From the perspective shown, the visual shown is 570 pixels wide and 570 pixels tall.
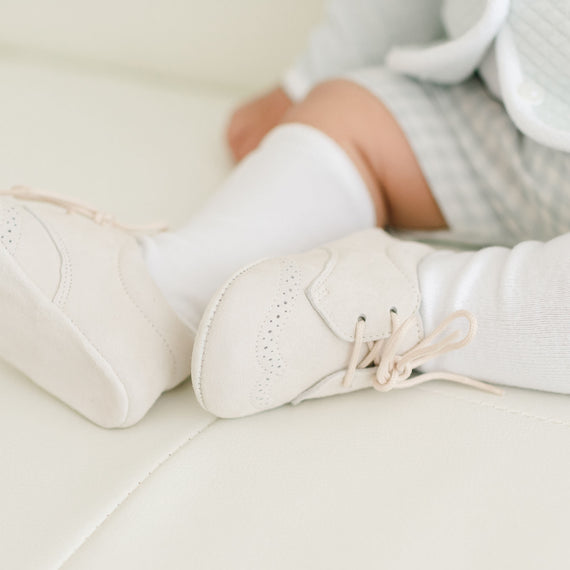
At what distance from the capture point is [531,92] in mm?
589

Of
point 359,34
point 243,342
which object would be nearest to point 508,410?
point 243,342

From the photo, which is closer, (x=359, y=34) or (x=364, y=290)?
(x=364, y=290)

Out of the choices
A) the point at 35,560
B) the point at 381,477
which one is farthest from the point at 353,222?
the point at 35,560

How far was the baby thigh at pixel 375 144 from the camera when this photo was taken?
0.64m

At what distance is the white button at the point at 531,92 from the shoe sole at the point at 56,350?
0.39 m

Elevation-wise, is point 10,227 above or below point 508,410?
above

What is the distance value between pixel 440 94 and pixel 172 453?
429 millimetres

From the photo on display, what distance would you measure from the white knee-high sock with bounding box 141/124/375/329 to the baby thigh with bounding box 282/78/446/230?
1 centimetres

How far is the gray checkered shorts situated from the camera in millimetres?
597

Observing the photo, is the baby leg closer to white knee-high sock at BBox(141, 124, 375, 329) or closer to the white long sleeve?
white knee-high sock at BBox(141, 124, 375, 329)

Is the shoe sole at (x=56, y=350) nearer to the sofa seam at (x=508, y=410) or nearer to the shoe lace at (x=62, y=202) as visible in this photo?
the shoe lace at (x=62, y=202)

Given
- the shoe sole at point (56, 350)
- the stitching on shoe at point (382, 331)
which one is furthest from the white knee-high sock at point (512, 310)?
the shoe sole at point (56, 350)

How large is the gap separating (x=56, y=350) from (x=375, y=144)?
329 millimetres

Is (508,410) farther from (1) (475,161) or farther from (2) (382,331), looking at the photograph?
(1) (475,161)
